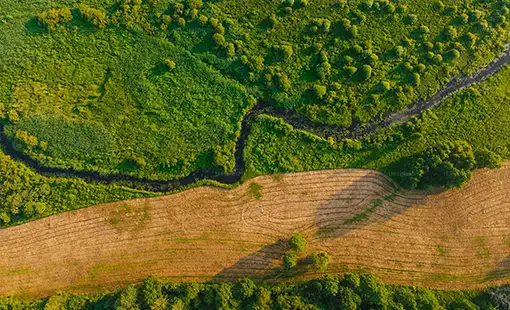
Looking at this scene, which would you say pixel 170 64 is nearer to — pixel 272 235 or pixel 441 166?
pixel 272 235

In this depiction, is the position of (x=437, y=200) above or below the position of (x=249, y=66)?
below

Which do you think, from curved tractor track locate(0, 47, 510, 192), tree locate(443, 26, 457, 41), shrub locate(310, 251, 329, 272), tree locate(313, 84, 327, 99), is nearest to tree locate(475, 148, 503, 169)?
curved tractor track locate(0, 47, 510, 192)

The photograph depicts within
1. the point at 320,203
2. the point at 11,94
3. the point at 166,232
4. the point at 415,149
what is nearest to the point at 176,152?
the point at 166,232

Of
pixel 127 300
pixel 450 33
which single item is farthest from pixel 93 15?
pixel 450 33

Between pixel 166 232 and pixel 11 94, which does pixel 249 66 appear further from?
pixel 11 94

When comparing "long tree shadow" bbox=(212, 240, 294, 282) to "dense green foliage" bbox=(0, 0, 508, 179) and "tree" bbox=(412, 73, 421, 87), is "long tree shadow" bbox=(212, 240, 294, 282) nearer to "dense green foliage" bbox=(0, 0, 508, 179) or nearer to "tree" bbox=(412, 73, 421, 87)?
"dense green foliage" bbox=(0, 0, 508, 179)

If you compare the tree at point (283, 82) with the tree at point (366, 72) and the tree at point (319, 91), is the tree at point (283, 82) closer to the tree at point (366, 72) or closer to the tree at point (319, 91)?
the tree at point (319, 91)
